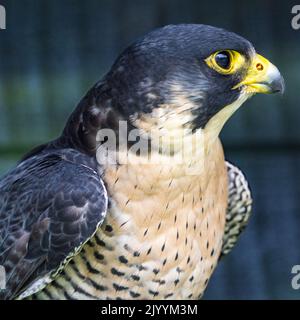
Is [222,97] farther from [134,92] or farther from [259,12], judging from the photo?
[259,12]

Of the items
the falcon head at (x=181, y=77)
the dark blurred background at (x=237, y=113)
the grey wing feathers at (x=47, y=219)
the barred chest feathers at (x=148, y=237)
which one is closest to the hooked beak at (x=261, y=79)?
the falcon head at (x=181, y=77)

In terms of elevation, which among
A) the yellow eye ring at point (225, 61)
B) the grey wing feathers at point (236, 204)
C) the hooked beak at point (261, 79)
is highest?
the yellow eye ring at point (225, 61)

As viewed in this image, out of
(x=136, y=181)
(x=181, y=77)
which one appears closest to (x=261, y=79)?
(x=181, y=77)

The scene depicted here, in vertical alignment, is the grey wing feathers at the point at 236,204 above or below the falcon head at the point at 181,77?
below

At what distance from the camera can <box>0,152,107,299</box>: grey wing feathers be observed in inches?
100

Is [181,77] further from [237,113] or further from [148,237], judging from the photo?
[237,113]

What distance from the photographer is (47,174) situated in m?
2.67

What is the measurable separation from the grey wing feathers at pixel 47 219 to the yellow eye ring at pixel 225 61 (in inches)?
19.7

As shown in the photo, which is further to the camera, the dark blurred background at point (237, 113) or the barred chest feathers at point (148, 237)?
the dark blurred background at point (237, 113)

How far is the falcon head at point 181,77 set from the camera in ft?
8.37

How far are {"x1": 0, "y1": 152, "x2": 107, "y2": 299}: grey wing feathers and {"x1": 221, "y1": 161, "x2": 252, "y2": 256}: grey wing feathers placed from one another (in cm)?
73

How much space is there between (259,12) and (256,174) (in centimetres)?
79

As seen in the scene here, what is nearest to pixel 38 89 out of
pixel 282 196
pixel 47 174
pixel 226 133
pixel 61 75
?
pixel 61 75

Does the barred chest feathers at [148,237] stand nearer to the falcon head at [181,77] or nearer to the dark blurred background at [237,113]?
the falcon head at [181,77]
